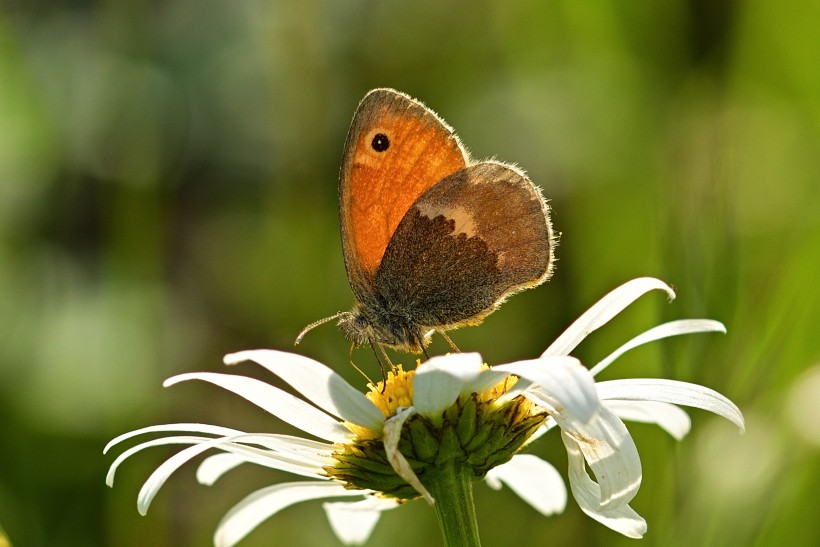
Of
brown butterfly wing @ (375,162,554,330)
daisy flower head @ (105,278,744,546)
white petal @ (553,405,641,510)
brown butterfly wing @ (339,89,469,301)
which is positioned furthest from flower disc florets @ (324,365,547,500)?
brown butterfly wing @ (339,89,469,301)

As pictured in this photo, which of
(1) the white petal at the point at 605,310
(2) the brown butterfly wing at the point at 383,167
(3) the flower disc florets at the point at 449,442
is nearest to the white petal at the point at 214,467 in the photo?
(3) the flower disc florets at the point at 449,442

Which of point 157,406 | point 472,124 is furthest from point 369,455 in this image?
point 472,124

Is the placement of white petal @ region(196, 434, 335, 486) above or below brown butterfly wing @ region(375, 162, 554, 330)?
below

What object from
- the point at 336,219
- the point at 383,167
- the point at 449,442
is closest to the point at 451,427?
the point at 449,442

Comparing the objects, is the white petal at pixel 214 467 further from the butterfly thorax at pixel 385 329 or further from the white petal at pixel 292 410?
the butterfly thorax at pixel 385 329

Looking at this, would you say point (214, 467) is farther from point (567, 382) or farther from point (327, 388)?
point (567, 382)

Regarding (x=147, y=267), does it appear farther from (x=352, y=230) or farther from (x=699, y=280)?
(x=699, y=280)

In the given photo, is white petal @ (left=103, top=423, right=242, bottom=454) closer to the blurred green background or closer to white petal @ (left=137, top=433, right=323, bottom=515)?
white petal @ (left=137, top=433, right=323, bottom=515)
